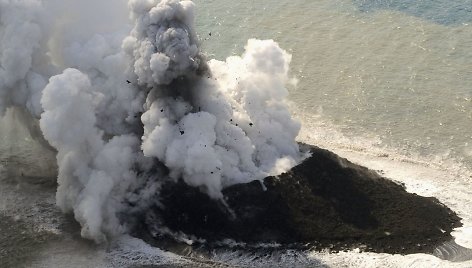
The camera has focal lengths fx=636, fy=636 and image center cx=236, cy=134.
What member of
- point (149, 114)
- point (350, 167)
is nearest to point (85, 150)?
point (149, 114)

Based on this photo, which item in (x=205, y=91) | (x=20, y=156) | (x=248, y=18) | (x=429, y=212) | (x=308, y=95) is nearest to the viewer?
(x=429, y=212)

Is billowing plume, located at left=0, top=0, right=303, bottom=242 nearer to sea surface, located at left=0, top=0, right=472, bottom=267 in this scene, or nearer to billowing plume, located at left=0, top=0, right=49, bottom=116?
billowing plume, located at left=0, top=0, right=49, bottom=116

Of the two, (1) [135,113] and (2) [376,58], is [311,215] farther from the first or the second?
(2) [376,58]

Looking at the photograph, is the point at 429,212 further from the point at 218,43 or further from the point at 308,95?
the point at 218,43

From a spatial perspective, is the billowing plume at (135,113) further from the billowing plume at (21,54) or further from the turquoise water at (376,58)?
the turquoise water at (376,58)

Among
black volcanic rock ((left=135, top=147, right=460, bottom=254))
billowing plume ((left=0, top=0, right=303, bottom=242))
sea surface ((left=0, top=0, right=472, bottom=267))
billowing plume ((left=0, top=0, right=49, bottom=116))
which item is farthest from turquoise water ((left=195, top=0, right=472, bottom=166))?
billowing plume ((left=0, top=0, right=49, bottom=116))

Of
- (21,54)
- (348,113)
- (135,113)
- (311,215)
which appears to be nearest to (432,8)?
(348,113)
